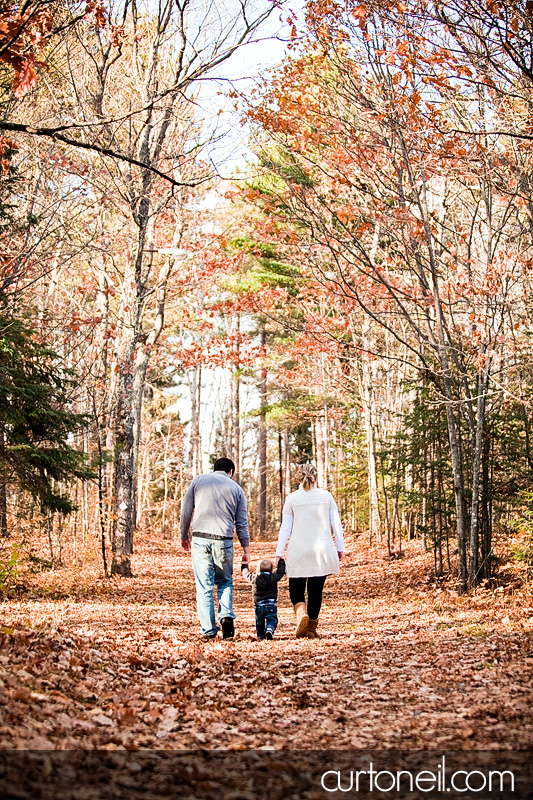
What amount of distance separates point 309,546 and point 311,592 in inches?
20.1

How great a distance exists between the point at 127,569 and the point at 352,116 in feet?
32.0

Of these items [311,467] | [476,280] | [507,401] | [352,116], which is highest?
[352,116]

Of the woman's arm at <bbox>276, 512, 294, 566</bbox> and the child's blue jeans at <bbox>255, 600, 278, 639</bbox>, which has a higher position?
the woman's arm at <bbox>276, 512, 294, 566</bbox>

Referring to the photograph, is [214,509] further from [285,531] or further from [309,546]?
[309,546]

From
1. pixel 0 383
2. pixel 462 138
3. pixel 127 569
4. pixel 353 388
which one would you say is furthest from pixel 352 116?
pixel 353 388

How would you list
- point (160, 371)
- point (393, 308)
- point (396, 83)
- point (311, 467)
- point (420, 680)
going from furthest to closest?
point (160, 371) → point (393, 308) → point (396, 83) → point (311, 467) → point (420, 680)

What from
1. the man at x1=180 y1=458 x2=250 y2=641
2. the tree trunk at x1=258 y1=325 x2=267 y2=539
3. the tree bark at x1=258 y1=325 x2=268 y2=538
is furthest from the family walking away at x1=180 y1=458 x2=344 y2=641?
the tree trunk at x1=258 y1=325 x2=267 y2=539

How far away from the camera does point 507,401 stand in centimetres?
1143

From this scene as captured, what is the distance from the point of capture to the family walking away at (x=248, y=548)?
25.3 ft

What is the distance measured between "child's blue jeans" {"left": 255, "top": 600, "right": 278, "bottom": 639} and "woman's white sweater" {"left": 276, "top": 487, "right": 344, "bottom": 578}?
42 centimetres

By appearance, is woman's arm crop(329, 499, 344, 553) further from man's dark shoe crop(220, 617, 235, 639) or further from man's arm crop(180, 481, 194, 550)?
man's arm crop(180, 481, 194, 550)

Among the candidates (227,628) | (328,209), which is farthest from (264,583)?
(328,209)

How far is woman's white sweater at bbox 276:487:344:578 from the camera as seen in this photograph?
8203 mm

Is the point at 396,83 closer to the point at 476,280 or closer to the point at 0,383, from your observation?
the point at 476,280
